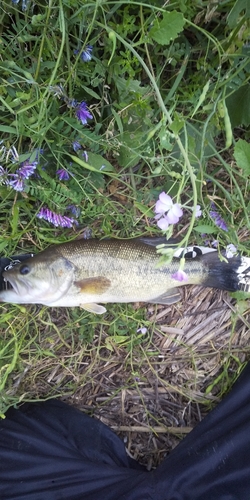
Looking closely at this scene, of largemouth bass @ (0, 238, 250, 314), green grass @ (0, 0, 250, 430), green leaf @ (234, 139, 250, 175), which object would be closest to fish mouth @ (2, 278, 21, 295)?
largemouth bass @ (0, 238, 250, 314)

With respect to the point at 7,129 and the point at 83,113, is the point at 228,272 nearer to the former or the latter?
the point at 83,113

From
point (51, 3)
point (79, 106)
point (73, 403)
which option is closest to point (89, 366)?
point (73, 403)

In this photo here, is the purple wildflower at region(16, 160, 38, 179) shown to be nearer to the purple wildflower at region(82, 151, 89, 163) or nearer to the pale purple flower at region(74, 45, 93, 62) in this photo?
the purple wildflower at region(82, 151, 89, 163)

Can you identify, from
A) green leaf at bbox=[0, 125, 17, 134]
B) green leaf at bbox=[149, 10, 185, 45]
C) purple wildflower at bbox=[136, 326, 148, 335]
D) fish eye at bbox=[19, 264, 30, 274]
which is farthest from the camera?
purple wildflower at bbox=[136, 326, 148, 335]

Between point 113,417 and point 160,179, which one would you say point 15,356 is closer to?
point 113,417

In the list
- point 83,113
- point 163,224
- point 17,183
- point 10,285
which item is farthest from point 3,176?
point 163,224

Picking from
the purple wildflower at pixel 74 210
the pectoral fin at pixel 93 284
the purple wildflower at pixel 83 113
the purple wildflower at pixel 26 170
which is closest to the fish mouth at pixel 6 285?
the pectoral fin at pixel 93 284

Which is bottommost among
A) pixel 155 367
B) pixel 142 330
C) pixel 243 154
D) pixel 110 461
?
pixel 110 461
